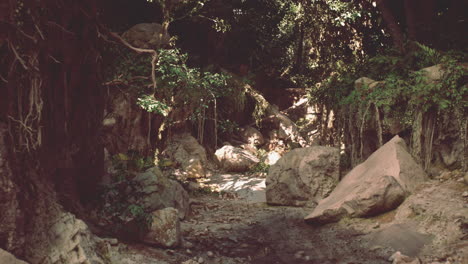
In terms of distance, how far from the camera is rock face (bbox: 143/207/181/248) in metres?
4.89

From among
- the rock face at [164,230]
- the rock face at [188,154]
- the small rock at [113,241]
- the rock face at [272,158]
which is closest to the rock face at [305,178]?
the rock face at [164,230]

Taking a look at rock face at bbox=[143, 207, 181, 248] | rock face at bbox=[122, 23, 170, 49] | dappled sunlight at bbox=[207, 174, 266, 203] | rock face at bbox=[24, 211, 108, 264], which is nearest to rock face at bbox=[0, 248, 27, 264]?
rock face at bbox=[24, 211, 108, 264]

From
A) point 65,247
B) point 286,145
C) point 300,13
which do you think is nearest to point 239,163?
point 286,145

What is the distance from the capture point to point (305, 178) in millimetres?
7703

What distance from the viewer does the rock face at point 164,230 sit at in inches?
193

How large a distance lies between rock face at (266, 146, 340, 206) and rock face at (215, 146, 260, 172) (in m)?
4.36

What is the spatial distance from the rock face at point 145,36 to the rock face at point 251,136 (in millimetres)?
5861

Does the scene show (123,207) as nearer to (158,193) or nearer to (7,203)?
(158,193)

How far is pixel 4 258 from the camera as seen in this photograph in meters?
3.18

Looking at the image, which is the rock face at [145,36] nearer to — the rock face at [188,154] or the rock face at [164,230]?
the rock face at [188,154]

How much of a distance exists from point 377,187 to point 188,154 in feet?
23.1

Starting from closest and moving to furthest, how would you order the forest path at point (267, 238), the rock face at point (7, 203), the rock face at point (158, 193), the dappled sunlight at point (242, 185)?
the rock face at point (7, 203) → the forest path at point (267, 238) → the rock face at point (158, 193) → the dappled sunlight at point (242, 185)

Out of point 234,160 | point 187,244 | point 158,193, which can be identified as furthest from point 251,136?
point 187,244

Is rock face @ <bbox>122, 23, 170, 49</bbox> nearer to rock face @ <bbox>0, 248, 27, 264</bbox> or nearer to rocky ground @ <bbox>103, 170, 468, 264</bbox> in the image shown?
rocky ground @ <bbox>103, 170, 468, 264</bbox>
